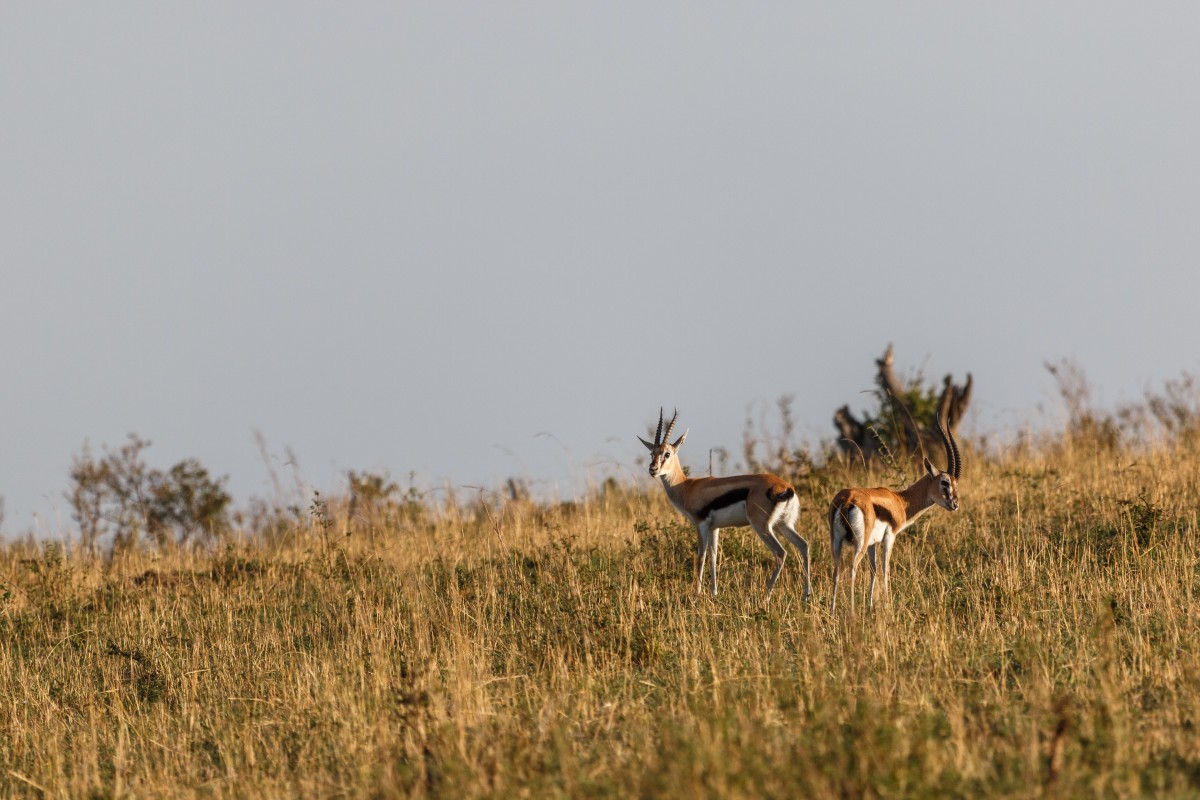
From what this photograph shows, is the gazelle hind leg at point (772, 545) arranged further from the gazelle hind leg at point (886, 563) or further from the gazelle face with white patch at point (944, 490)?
the gazelle face with white patch at point (944, 490)

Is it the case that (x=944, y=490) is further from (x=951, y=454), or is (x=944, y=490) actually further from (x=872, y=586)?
(x=872, y=586)

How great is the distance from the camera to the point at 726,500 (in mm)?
11344

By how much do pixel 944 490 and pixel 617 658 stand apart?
3787mm

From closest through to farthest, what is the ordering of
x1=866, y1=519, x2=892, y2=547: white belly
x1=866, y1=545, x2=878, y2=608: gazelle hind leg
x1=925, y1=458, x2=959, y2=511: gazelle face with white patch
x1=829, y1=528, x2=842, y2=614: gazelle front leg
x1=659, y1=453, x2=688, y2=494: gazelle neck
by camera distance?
x1=866, y1=545, x2=878, y2=608: gazelle hind leg → x1=829, y1=528, x2=842, y2=614: gazelle front leg → x1=866, y1=519, x2=892, y2=547: white belly → x1=925, y1=458, x2=959, y2=511: gazelle face with white patch → x1=659, y1=453, x2=688, y2=494: gazelle neck

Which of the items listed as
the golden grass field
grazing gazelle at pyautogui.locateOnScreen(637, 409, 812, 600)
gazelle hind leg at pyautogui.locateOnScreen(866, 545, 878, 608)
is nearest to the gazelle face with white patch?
the golden grass field

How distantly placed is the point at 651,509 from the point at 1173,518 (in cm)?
555

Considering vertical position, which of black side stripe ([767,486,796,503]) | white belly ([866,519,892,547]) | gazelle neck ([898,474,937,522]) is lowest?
white belly ([866,519,892,547])

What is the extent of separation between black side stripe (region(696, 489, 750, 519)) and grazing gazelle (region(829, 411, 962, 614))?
3.14 feet

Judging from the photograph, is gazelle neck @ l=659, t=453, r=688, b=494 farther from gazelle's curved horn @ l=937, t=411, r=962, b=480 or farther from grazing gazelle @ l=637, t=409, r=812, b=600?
gazelle's curved horn @ l=937, t=411, r=962, b=480

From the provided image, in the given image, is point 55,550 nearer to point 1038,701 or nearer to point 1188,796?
point 1038,701

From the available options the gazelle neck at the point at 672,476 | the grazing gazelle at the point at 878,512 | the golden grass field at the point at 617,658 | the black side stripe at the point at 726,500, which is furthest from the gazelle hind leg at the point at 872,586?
the gazelle neck at the point at 672,476

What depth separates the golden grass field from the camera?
18.9ft

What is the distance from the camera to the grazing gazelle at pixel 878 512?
9938mm

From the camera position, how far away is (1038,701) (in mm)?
6477
